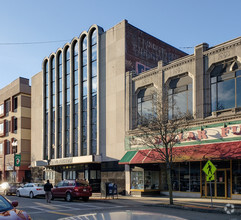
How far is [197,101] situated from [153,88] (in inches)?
200

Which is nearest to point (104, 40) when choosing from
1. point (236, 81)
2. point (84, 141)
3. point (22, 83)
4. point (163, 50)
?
point (163, 50)

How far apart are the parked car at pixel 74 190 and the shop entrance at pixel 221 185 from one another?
8.42 metres

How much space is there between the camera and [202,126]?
22.2 meters

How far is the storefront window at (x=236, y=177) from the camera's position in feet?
66.9

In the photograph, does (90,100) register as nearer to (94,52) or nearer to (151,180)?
(94,52)

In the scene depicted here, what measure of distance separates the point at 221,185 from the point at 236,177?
1324 millimetres

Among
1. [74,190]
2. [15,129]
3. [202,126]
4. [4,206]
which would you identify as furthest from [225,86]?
[15,129]

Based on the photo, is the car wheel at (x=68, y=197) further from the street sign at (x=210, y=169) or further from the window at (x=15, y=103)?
the window at (x=15, y=103)

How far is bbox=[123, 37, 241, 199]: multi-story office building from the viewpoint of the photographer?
67.6 feet

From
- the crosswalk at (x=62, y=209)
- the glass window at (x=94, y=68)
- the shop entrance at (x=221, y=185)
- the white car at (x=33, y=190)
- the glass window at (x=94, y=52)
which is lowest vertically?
the white car at (x=33, y=190)

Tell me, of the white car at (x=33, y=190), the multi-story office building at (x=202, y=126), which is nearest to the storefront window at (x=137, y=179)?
the multi-story office building at (x=202, y=126)

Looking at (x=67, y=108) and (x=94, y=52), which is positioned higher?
(x=94, y=52)

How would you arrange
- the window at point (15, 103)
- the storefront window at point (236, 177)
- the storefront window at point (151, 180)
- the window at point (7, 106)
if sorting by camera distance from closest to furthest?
the storefront window at point (236, 177) → the storefront window at point (151, 180) → the window at point (15, 103) → the window at point (7, 106)

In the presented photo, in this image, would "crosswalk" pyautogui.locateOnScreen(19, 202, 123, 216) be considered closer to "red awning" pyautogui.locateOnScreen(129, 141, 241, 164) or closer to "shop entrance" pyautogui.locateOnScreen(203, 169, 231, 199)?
"red awning" pyautogui.locateOnScreen(129, 141, 241, 164)
